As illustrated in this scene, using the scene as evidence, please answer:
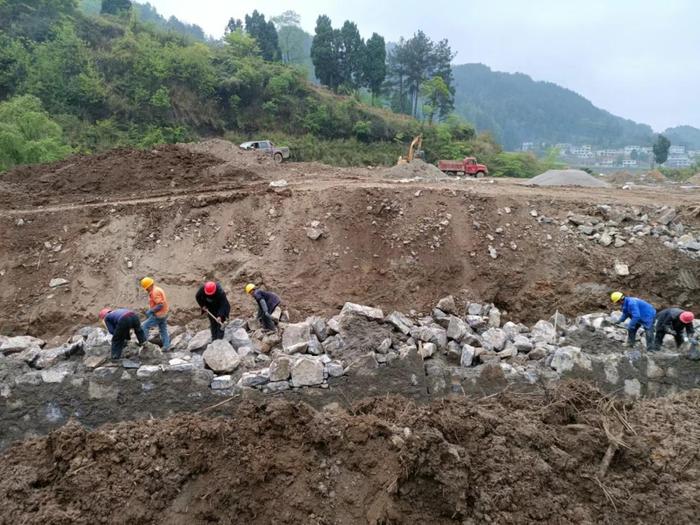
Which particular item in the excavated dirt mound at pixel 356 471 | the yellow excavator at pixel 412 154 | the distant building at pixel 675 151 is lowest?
the excavated dirt mound at pixel 356 471

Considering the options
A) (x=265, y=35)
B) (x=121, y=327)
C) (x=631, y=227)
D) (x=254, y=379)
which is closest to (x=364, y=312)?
(x=254, y=379)

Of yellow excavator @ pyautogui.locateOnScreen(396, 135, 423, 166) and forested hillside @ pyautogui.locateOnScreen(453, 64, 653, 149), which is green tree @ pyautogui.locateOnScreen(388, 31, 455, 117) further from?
forested hillside @ pyautogui.locateOnScreen(453, 64, 653, 149)

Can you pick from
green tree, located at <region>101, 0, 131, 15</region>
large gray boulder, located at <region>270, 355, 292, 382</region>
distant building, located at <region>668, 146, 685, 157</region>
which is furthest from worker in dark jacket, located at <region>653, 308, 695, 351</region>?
distant building, located at <region>668, 146, 685, 157</region>

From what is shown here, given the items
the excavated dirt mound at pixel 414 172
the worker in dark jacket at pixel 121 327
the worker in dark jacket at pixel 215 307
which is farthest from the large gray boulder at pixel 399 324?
the excavated dirt mound at pixel 414 172

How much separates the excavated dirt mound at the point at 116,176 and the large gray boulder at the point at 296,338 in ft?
19.6

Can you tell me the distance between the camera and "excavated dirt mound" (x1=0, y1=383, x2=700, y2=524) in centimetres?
366

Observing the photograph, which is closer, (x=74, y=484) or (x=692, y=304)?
(x=74, y=484)

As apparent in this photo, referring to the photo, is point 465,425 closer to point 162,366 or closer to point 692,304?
point 162,366

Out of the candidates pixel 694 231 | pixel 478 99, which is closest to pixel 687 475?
pixel 694 231

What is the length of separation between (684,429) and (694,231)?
6.00m

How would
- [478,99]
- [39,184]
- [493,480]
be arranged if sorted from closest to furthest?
1. [493,480]
2. [39,184]
3. [478,99]

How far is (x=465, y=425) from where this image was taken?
4.17 metres

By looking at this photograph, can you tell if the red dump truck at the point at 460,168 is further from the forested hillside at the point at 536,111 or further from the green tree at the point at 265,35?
the forested hillside at the point at 536,111

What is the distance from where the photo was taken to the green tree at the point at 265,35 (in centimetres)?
3938
